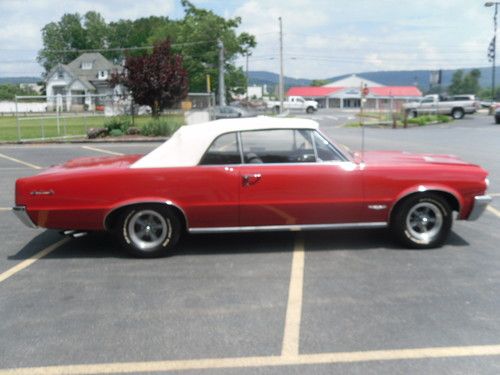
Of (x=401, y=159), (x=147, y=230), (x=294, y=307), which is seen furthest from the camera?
(x=401, y=159)

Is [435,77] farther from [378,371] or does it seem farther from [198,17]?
[378,371]

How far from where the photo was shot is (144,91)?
25297 millimetres

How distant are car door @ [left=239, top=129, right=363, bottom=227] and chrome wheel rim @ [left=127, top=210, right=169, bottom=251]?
0.84 metres

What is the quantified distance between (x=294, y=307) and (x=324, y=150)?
2.00 meters

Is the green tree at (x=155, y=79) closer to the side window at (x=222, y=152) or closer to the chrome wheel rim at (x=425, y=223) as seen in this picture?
the side window at (x=222, y=152)

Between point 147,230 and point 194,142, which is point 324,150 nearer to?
point 194,142

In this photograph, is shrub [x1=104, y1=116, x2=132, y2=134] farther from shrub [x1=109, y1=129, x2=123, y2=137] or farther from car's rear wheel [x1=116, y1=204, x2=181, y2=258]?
car's rear wheel [x1=116, y1=204, x2=181, y2=258]

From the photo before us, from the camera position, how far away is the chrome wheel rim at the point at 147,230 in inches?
233

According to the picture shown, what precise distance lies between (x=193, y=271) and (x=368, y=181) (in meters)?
2.00

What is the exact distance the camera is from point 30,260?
237 inches

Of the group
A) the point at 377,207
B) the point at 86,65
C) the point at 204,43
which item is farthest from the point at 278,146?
the point at 86,65

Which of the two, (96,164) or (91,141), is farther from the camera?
(91,141)

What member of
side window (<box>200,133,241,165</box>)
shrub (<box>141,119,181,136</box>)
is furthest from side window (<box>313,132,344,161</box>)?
shrub (<box>141,119,181,136</box>)

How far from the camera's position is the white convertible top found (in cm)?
591
